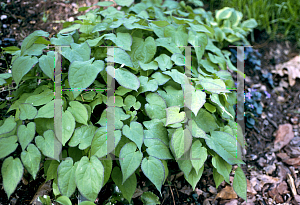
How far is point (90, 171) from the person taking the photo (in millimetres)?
1250

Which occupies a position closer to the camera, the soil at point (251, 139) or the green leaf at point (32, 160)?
the green leaf at point (32, 160)

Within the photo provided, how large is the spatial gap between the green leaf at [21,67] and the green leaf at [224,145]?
3.91 feet

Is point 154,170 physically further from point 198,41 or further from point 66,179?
point 198,41

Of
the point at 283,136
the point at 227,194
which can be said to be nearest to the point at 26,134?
the point at 227,194

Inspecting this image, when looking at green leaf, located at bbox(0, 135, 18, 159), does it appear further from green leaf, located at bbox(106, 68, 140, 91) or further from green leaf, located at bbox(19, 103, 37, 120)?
green leaf, located at bbox(106, 68, 140, 91)

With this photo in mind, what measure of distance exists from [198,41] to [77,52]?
39.2 inches

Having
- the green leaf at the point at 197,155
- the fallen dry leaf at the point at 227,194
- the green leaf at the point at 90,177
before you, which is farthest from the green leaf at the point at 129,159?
the fallen dry leaf at the point at 227,194

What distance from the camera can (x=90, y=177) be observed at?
48.6 inches

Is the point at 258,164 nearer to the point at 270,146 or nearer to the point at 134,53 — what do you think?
the point at 270,146

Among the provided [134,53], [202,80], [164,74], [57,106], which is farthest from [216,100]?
[57,106]

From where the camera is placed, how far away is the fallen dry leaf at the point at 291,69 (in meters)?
2.91

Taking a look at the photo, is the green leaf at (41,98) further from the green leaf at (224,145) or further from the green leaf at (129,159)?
the green leaf at (224,145)

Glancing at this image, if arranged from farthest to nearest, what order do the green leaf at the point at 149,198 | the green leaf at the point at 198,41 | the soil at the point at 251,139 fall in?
the green leaf at the point at 198,41 < the soil at the point at 251,139 < the green leaf at the point at 149,198

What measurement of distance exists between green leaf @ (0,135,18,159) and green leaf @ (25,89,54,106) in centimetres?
23
